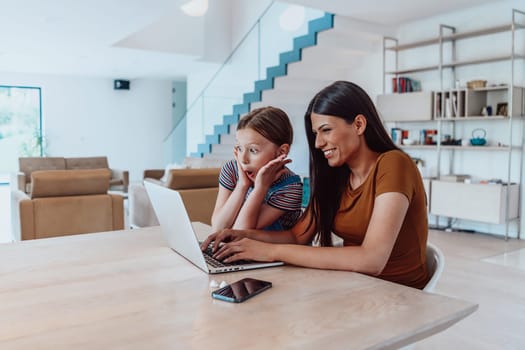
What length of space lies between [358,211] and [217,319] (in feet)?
2.24

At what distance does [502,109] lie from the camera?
5.33 meters

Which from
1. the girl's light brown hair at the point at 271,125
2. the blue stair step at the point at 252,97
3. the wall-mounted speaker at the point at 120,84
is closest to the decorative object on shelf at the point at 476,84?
the blue stair step at the point at 252,97

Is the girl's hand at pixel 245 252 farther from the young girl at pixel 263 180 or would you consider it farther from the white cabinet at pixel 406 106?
the white cabinet at pixel 406 106

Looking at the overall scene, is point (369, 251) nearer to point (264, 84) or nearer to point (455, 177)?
point (455, 177)

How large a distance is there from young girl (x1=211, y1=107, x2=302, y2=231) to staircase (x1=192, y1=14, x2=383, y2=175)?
15.6 feet

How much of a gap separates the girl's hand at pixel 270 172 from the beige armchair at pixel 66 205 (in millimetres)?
2853

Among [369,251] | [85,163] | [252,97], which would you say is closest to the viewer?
[369,251]

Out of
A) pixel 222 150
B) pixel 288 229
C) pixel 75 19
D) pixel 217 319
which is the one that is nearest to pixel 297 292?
pixel 217 319

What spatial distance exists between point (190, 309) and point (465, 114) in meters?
5.18

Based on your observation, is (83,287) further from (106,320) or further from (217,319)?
(217,319)

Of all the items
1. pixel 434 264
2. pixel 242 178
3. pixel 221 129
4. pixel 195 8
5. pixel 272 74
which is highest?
pixel 195 8

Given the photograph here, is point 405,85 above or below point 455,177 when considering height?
above

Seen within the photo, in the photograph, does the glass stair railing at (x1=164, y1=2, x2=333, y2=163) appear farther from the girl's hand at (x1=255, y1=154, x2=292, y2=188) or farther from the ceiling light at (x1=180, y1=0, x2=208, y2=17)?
the girl's hand at (x1=255, y1=154, x2=292, y2=188)

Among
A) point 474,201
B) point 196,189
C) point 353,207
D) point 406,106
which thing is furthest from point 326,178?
point 406,106
